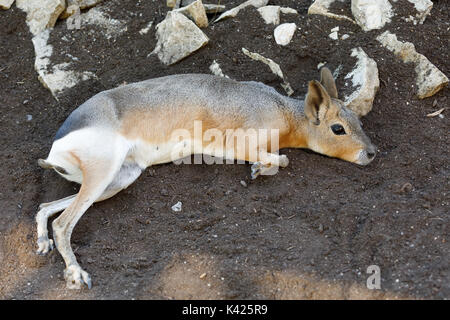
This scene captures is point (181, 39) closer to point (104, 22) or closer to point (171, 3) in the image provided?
point (171, 3)

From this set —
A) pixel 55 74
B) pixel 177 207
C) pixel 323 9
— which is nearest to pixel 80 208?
pixel 177 207

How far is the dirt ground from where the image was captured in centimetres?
438

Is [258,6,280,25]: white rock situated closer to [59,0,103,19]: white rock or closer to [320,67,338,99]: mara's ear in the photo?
[320,67,338,99]: mara's ear


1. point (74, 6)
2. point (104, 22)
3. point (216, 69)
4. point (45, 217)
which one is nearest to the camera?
point (45, 217)

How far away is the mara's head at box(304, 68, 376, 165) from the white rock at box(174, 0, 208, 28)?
69.0 inches

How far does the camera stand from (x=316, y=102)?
565cm

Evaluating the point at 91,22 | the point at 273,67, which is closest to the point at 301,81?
the point at 273,67

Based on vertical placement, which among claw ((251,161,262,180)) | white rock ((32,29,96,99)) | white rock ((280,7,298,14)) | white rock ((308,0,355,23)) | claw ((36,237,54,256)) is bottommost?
claw ((36,237,54,256))

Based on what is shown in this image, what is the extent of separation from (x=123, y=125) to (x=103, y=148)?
1.18 feet

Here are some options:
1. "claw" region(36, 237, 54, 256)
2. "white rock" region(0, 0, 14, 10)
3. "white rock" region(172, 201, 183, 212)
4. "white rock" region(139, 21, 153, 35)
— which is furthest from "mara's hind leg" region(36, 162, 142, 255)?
"white rock" region(0, 0, 14, 10)

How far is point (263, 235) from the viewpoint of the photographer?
4777 mm

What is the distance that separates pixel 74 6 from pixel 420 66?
4.30 m

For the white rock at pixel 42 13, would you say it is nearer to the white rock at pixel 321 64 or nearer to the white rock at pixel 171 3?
the white rock at pixel 171 3

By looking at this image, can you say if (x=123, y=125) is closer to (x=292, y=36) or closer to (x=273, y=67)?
(x=273, y=67)
